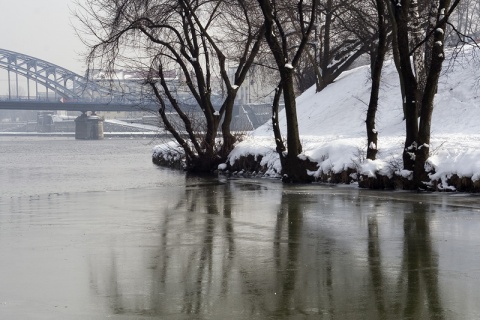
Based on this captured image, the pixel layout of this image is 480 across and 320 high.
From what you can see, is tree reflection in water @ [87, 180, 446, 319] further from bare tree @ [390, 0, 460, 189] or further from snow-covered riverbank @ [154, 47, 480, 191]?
snow-covered riverbank @ [154, 47, 480, 191]

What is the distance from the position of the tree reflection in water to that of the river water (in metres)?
0.02

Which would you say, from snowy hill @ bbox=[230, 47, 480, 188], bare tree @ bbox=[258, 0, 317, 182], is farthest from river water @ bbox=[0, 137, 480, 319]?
bare tree @ bbox=[258, 0, 317, 182]

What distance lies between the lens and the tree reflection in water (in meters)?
6.80

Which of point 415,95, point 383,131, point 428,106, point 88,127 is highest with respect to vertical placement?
point 88,127

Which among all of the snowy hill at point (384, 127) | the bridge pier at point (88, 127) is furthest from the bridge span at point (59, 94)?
the snowy hill at point (384, 127)

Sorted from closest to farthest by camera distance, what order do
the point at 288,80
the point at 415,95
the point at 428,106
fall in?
the point at 428,106 → the point at 415,95 → the point at 288,80

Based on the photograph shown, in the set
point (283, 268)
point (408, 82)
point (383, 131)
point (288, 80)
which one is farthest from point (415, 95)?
point (383, 131)

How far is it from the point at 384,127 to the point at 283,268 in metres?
23.0

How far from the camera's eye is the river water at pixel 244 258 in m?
6.86

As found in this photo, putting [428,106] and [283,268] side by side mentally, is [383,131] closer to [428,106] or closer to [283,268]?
[428,106]

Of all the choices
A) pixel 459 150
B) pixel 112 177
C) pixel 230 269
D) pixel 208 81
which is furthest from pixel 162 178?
pixel 230 269

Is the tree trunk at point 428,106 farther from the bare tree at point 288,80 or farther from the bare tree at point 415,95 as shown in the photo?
the bare tree at point 288,80

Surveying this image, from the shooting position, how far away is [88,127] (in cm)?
10438

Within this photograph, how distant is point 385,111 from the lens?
33.5 m
